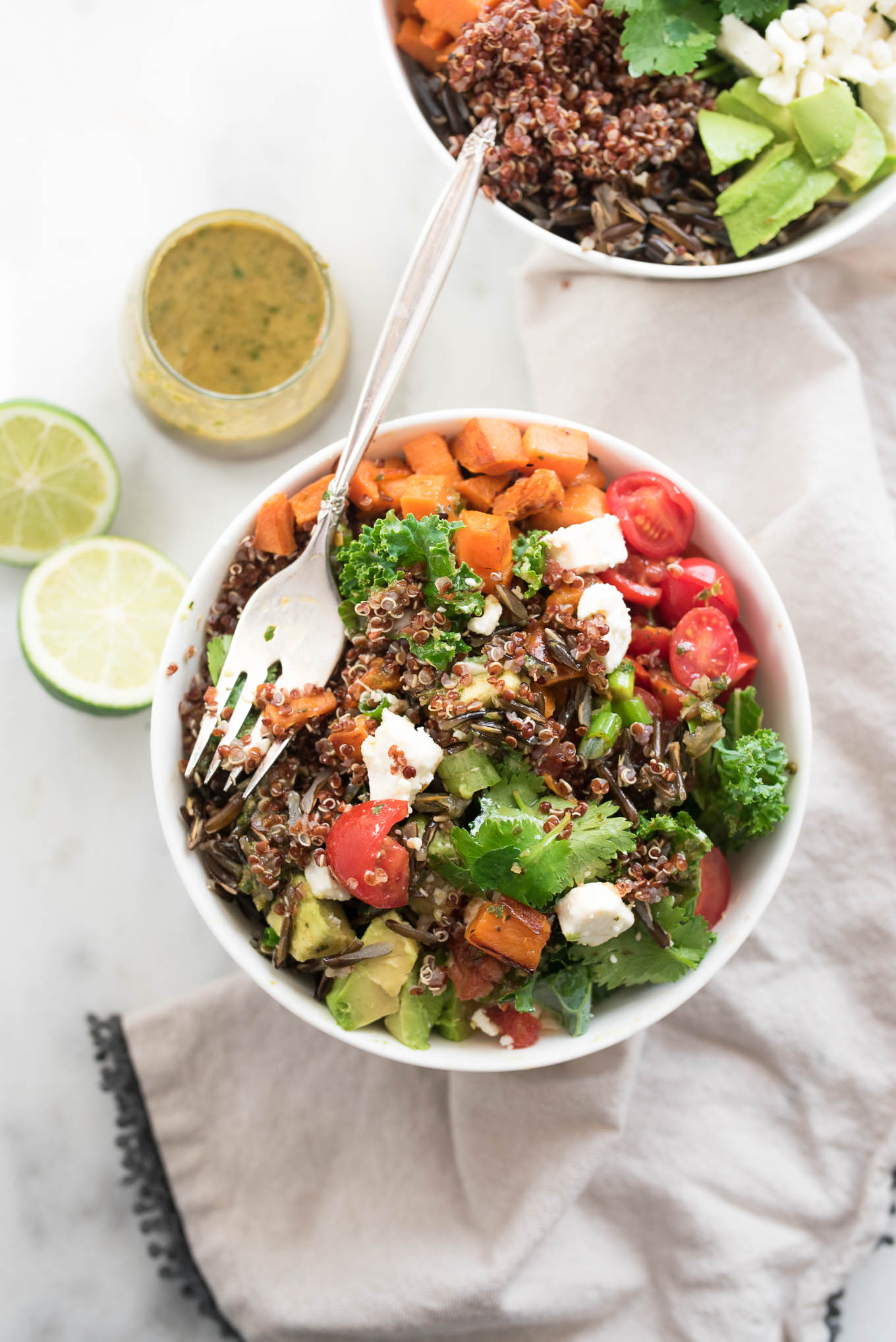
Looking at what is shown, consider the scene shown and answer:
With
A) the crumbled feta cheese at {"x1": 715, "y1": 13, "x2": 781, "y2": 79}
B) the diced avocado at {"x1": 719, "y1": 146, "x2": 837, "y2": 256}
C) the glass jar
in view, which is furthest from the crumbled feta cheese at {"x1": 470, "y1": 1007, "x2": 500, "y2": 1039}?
the crumbled feta cheese at {"x1": 715, "y1": 13, "x2": 781, "y2": 79}

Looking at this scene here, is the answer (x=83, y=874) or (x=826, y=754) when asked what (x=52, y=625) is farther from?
(x=826, y=754)

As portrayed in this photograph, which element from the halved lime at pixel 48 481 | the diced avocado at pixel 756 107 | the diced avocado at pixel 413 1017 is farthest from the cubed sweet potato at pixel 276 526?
the diced avocado at pixel 756 107

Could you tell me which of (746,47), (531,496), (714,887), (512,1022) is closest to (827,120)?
(746,47)

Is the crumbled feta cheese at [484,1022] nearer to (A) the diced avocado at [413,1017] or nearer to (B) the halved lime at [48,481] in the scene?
(A) the diced avocado at [413,1017]

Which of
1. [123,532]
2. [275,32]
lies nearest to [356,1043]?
[123,532]

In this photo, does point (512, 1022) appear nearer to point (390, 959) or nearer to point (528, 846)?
point (390, 959)

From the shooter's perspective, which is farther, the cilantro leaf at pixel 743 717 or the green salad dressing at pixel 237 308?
the green salad dressing at pixel 237 308
